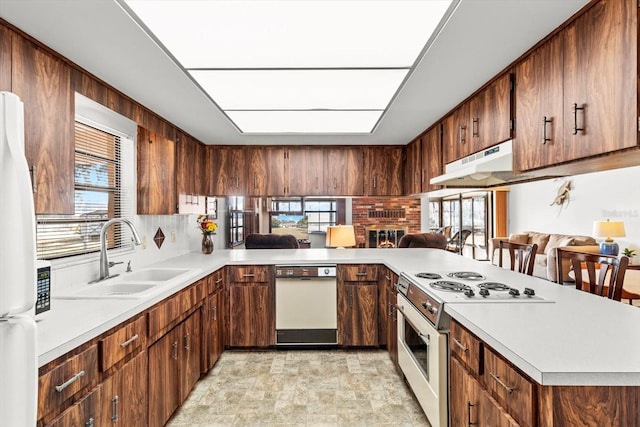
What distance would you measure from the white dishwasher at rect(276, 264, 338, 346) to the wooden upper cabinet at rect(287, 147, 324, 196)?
1237mm

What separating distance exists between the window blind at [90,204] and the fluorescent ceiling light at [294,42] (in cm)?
83

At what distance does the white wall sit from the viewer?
520 centimetres

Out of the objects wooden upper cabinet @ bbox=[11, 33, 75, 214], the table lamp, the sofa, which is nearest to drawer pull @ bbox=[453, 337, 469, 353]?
wooden upper cabinet @ bbox=[11, 33, 75, 214]

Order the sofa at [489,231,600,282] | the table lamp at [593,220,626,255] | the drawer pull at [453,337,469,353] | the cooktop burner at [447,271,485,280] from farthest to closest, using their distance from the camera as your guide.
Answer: the sofa at [489,231,600,282] → the table lamp at [593,220,626,255] → the cooktop burner at [447,271,485,280] → the drawer pull at [453,337,469,353]

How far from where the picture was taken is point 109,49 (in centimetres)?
175

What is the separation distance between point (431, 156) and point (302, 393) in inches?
97.1

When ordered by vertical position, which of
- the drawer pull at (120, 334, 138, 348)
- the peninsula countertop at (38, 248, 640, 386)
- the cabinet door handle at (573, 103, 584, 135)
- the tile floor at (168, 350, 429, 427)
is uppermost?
the cabinet door handle at (573, 103, 584, 135)

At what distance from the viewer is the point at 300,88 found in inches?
87.9

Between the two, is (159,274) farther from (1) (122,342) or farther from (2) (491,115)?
(2) (491,115)

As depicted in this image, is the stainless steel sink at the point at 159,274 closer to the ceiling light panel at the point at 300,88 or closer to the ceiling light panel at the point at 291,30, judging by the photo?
the ceiling light panel at the point at 300,88

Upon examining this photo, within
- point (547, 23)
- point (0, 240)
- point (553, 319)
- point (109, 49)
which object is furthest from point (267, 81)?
point (553, 319)

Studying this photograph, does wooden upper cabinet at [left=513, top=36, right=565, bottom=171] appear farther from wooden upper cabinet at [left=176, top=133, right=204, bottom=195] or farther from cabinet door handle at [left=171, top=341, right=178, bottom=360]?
→ wooden upper cabinet at [left=176, top=133, right=204, bottom=195]

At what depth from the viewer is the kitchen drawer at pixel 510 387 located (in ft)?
3.43

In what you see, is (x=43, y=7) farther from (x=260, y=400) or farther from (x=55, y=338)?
(x=260, y=400)
